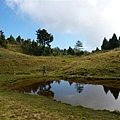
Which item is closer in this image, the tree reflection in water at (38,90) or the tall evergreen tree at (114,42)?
the tree reflection in water at (38,90)

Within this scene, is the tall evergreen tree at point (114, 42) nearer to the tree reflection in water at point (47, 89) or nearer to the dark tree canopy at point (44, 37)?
the dark tree canopy at point (44, 37)

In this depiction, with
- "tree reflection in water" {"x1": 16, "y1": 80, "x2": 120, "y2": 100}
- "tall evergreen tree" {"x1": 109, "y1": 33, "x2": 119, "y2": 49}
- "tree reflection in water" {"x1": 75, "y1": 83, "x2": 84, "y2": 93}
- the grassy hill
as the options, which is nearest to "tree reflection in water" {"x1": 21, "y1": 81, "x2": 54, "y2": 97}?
"tree reflection in water" {"x1": 16, "y1": 80, "x2": 120, "y2": 100}

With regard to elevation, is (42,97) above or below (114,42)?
below

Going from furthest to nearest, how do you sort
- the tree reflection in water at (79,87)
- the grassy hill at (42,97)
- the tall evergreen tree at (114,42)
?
1. the tall evergreen tree at (114,42)
2. the tree reflection in water at (79,87)
3. the grassy hill at (42,97)

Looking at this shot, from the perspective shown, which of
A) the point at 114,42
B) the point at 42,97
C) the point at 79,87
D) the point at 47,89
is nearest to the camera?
the point at 42,97

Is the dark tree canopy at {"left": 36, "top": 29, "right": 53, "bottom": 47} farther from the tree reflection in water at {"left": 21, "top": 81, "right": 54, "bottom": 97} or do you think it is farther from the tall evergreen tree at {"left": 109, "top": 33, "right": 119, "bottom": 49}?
the tree reflection in water at {"left": 21, "top": 81, "right": 54, "bottom": 97}

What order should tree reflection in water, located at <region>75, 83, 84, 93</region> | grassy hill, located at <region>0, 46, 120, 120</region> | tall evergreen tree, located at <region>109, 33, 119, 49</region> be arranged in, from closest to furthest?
grassy hill, located at <region>0, 46, 120, 120</region>
tree reflection in water, located at <region>75, 83, 84, 93</region>
tall evergreen tree, located at <region>109, 33, 119, 49</region>

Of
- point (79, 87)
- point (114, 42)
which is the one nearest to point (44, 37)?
point (114, 42)

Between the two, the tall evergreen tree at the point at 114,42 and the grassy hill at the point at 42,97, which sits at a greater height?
the tall evergreen tree at the point at 114,42

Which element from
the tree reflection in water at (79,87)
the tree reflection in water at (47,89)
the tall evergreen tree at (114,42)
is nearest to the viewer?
the tree reflection in water at (47,89)

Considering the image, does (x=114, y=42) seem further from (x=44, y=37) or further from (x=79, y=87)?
(x=79, y=87)

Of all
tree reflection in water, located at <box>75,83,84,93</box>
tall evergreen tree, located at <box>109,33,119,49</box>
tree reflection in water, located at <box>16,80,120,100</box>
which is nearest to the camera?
tree reflection in water, located at <box>16,80,120,100</box>

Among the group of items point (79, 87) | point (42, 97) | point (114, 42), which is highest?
point (114, 42)

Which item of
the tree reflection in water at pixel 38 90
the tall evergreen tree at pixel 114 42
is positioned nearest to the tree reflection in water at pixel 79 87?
the tree reflection in water at pixel 38 90
